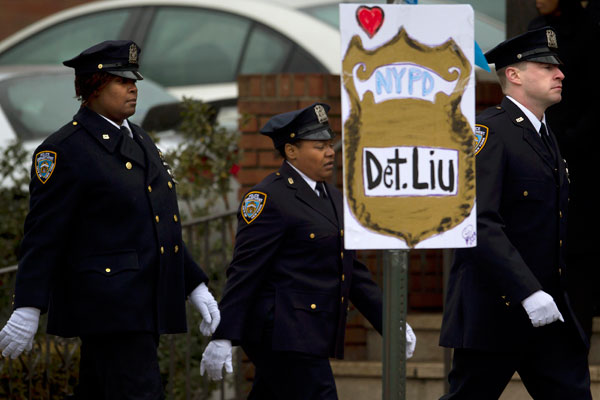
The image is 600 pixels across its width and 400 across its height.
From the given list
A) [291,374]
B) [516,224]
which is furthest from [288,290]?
[516,224]

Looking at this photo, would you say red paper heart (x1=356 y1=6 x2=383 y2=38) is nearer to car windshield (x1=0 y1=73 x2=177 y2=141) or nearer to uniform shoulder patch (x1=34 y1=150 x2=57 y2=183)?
uniform shoulder patch (x1=34 y1=150 x2=57 y2=183)

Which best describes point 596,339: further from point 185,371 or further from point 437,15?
point 437,15

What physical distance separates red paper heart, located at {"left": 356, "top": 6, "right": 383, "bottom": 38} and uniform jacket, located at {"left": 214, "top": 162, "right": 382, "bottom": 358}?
1.44 m

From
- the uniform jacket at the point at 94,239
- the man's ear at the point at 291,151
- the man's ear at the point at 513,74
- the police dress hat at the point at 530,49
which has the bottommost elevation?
the uniform jacket at the point at 94,239

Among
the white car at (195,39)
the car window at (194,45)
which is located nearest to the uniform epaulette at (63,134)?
the white car at (195,39)

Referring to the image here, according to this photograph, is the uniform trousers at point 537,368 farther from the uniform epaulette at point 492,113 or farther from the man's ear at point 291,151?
the man's ear at point 291,151

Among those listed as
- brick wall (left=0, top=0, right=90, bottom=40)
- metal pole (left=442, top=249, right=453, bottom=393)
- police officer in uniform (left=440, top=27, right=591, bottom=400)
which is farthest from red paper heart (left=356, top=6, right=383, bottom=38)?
brick wall (left=0, top=0, right=90, bottom=40)

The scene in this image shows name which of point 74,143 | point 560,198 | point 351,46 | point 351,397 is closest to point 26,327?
point 74,143

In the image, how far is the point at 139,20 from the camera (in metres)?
10.4

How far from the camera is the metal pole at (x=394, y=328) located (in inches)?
153

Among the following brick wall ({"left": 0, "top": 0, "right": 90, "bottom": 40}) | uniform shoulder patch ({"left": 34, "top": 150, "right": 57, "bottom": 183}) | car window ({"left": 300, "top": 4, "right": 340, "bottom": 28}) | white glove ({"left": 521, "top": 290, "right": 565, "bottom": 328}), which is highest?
brick wall ({"left": 0, "top": 0, "right": 90, "bottom": 40})

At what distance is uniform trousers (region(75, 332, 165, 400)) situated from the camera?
4746 millimetres

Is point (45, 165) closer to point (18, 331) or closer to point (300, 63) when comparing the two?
point (18, 331)

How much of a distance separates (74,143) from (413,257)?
9.59 ft
